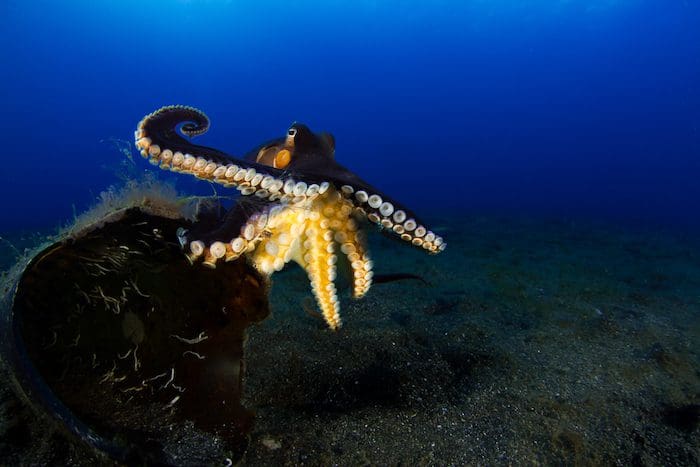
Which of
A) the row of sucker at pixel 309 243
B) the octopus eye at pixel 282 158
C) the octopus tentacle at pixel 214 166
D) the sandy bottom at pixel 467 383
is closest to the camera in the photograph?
the octopus tentacle at pixel 214 166

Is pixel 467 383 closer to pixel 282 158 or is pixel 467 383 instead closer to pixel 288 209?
pixel 288 209

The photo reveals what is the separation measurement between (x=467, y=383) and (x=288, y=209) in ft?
8.35

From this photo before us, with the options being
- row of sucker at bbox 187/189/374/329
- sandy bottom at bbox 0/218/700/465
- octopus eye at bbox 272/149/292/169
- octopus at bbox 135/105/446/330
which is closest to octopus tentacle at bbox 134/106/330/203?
octopus at bbox 135/105/446/330

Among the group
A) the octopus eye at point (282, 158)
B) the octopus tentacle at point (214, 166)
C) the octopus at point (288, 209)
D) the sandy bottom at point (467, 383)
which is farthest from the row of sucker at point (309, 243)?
the sandy bottom at point (467, 383)

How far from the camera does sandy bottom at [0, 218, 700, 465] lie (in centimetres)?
297

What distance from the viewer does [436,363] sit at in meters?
4.06

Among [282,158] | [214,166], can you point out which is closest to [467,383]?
[282,158]

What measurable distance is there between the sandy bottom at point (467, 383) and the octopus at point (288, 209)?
2.59ft

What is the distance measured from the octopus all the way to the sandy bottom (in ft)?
2.59

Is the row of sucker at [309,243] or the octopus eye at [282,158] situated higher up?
the octopus eye at [282,158]

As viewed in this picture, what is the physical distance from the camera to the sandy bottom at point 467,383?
2.97 metres

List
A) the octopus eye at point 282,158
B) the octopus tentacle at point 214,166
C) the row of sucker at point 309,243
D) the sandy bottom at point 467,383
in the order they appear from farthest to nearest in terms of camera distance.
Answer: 1. the octopus eye at point 282,158
2. the sandy bottom at point 467,383
3. the row of sucker at point 309,243
4. the octopus tentacle at point 214,166

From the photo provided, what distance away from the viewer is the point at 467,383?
150 inches

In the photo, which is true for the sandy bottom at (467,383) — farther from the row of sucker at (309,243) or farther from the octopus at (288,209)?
the row of sucker at (309,243)
